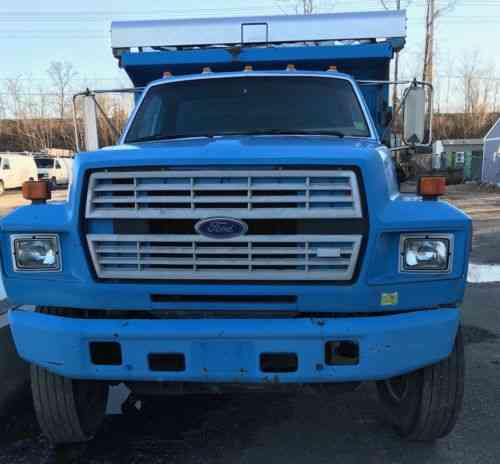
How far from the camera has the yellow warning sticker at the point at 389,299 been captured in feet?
8.76

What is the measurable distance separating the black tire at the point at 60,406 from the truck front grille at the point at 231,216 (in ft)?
2.87

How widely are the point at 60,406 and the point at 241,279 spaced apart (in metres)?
1.37

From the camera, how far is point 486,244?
10.3 m

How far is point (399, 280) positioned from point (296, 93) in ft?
6.82

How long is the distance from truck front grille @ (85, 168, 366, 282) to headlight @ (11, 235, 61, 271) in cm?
22

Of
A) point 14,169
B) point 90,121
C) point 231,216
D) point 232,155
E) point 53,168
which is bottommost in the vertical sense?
point 53,168

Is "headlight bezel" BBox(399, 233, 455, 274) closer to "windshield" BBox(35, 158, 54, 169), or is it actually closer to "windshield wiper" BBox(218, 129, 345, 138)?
"windshield wiper" BBox(218, 129, 345, 138)

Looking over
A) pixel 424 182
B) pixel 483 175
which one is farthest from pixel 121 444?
pixel 483 175

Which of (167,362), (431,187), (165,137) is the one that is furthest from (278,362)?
(165,137)

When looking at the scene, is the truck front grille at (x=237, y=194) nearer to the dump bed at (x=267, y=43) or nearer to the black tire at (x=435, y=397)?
the black tire at (x=435, y=397)

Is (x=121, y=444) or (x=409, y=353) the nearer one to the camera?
(x=409, y=353)

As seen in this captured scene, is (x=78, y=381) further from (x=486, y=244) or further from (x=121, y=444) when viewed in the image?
(x=486, y=244)

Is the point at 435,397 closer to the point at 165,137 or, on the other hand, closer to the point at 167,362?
the point at 167,362

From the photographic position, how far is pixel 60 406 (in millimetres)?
3090
